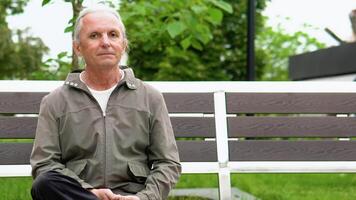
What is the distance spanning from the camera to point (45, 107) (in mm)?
3205

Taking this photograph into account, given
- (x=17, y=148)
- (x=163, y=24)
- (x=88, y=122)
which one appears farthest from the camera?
(x=163, y=24)

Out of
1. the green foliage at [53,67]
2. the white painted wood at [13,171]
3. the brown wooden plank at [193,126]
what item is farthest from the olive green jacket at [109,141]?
the green foliage at [53,67]

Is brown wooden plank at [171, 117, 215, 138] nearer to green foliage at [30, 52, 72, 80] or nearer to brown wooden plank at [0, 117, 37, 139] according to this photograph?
brown wooden plank at [0, 117, 37, 139]

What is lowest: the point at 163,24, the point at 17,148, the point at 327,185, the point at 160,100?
the point at 327,185

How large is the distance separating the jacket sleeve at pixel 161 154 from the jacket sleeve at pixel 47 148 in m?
0.34

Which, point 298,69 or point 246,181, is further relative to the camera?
point 298,69

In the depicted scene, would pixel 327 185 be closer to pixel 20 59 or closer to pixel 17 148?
pixel 17 148

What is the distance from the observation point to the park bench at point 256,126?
4.29 m

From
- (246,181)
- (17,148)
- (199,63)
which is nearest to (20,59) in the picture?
(199,63)

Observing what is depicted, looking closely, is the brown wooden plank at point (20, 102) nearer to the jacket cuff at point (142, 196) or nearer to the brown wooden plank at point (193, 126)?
the brown wooden plank at point (193, 126)

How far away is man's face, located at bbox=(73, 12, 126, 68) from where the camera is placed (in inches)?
125

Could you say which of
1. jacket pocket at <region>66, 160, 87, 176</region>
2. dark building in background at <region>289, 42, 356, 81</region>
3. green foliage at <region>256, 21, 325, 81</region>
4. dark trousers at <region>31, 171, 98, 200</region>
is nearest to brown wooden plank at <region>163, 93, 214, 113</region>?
jacket pocket at <region>66, 160, 87, 176</region>

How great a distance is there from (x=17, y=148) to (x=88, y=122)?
112 cm

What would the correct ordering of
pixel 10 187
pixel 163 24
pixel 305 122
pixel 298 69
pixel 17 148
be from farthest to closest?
pixel 298 69 < pixel 163 24 < pixel 10 187 < pixel 305 122 < pixel 17 148
